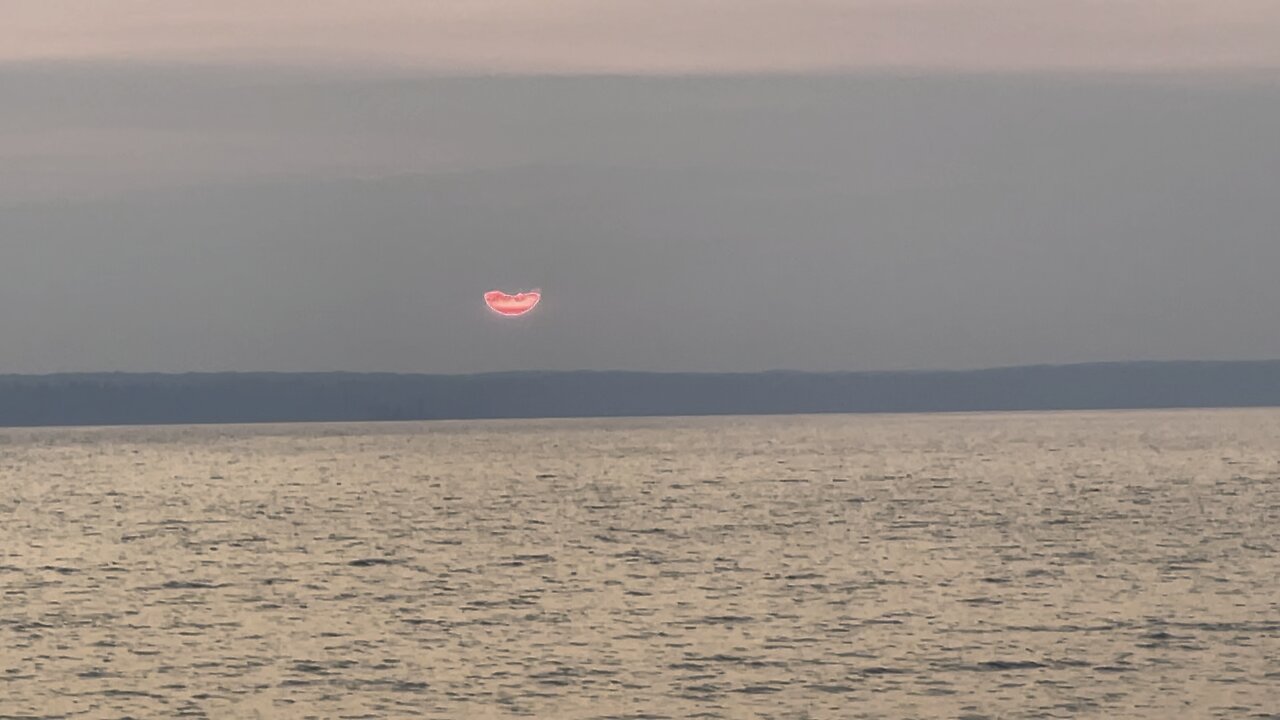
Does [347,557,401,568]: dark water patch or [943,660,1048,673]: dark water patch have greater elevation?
[347,557,401,568]: dark water patch

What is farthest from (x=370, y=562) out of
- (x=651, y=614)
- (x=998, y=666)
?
(x=998, y=666)

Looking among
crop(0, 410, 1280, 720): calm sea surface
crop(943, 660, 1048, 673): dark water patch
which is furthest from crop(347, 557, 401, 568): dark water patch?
crop(943, 660, 1048, 673): dark water patch

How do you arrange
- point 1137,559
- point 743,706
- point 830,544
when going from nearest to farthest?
point 743,706 < point 1137,559 < point 830,544

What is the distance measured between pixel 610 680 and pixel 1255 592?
1111 inches

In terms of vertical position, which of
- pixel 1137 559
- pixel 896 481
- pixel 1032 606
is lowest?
pixel 1032 606

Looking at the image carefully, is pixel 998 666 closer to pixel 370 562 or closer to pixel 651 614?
pixel 651 614

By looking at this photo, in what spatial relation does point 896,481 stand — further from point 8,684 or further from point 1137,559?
point 8,684

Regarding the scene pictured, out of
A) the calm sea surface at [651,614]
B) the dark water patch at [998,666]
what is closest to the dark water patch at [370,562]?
the calm sea surface at [651,614]

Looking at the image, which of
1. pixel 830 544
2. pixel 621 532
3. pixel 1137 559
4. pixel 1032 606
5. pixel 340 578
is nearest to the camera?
pixel 1032 606

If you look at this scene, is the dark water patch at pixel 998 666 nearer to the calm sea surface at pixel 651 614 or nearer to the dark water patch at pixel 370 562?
the calm sea surface at pixel 651 614

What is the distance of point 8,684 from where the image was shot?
46.0 m

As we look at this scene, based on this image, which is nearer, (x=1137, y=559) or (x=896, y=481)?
(x=1137, y=559)

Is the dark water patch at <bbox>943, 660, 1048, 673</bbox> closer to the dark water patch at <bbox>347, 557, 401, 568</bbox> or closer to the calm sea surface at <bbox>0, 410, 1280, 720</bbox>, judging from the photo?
the calm sea surface at <bbox>0, 410, 1280, 720</bbox>

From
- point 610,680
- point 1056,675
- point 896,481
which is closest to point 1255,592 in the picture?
point 1056,675
